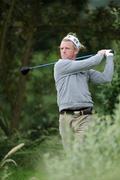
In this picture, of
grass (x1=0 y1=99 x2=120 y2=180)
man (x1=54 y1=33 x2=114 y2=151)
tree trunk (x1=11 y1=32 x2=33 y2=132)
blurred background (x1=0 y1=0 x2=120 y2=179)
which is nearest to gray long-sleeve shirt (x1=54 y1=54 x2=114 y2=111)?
man (x1=54 y1=33 x2=114 y2=151)

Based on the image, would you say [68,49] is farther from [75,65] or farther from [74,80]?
[74,80]

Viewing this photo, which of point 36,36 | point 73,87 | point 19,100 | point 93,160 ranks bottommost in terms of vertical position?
point 19,100

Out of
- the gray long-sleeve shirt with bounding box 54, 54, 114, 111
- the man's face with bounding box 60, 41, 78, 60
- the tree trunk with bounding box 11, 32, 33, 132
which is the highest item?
the man's face with bounding box 60, 41, 78, 60

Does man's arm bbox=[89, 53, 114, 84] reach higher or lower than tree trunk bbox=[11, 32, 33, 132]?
higher

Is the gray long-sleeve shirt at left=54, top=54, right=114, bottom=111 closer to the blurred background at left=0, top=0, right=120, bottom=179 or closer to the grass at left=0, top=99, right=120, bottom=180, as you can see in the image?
the grass at left=0, top=99, right=120, bottom=180

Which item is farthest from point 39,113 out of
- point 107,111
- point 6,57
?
point 107,111

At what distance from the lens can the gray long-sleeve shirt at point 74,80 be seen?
8.52 meters

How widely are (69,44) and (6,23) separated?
17.6 ft

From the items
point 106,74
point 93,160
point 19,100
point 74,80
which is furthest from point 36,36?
point 93,160

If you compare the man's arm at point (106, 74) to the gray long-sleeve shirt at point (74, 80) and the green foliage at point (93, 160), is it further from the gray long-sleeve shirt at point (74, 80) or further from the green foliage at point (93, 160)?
the green foliage at point (93, 160)

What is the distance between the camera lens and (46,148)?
11.6 metres

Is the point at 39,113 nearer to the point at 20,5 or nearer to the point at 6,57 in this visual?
the point at 6,57

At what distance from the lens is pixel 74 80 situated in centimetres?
855

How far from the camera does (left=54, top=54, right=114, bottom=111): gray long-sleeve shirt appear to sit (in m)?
8.52
